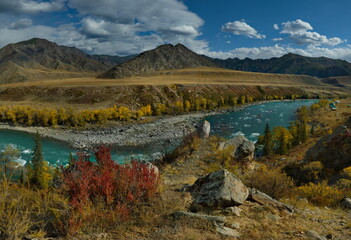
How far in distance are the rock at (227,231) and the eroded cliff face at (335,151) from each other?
16901 mm

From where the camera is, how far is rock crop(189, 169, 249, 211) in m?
7.81

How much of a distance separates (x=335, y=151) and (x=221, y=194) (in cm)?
1709

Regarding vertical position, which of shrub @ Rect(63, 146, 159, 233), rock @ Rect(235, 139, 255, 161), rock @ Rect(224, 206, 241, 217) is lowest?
rock @ Rect(235, 139, 255, 161)

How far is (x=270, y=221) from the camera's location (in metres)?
7.59

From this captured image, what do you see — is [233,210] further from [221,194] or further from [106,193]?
[106,193]

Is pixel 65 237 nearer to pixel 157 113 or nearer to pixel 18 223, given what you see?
pixel 18 223

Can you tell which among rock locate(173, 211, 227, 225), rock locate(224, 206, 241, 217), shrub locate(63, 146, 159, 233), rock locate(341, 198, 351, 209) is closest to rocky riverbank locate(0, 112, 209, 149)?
rock locate(341, 198, 351, 209)

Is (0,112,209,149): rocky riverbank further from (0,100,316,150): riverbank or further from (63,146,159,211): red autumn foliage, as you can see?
(63,146,159,211): red autumn foliage

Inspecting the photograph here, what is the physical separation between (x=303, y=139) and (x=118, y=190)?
4928 cm

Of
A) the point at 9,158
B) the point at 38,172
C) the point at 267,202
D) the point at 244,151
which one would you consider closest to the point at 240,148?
the point at 244,151

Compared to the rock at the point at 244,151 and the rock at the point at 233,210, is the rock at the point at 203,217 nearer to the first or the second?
the rock at the point at 233,210

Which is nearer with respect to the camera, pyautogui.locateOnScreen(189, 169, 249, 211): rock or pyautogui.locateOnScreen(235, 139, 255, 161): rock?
pyautogui.locateOnScreen(189, 169, 249, 211): rock

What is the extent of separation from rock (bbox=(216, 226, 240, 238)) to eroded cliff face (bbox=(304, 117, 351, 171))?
55.5ft

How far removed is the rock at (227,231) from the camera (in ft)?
20.7
